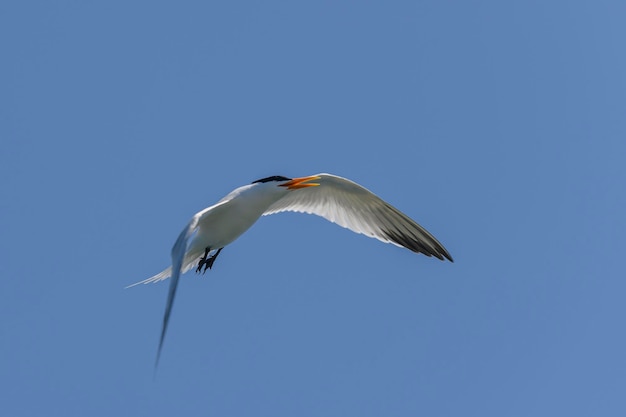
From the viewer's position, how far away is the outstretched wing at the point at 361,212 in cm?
1130

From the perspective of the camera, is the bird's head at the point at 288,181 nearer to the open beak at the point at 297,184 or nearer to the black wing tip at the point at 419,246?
the open beak at the point at 297,184

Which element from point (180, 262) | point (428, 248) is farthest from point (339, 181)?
point (180, 262)

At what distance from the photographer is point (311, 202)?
1155 cm

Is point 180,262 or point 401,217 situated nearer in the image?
point 180,262

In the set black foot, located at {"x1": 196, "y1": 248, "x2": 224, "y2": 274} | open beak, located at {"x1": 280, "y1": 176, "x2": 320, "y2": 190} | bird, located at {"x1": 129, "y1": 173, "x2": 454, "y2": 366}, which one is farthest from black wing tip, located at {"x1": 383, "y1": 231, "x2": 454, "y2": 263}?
black foot, located at {"x1": 196, "y1": 248, "x2": 224, "y2": 274}

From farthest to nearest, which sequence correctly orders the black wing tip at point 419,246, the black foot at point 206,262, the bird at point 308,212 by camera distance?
the black wing tip at point 419,246 → the black foot at point 206,262 → the bird at point 308,212

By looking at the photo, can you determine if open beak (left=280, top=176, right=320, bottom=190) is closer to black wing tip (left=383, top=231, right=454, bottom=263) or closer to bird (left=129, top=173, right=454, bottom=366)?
bird (left=129, top=173, right=454, bottom=366)

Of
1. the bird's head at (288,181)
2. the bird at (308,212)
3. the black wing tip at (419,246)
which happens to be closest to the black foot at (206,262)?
the bird at (308,212)

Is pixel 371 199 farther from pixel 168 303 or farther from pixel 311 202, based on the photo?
pixel 168 303

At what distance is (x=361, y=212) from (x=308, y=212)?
2.27 ft

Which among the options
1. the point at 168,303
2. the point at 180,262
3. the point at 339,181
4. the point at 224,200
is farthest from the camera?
the point at 339,181

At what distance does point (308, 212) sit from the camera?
453 inches

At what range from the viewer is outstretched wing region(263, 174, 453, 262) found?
37.1ft

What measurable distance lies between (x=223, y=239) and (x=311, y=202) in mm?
1917
